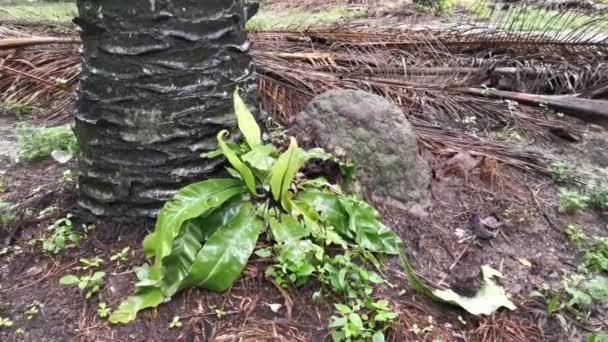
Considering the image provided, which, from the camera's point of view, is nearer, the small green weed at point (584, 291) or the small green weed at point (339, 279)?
the small green weed at point (339, 279)

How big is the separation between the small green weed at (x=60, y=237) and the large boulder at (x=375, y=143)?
1.06 m

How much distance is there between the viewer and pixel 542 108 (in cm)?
340

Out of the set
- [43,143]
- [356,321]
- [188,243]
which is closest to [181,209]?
[188,243]

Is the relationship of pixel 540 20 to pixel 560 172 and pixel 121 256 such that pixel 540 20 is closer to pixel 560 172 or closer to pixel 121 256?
pixel 560 172

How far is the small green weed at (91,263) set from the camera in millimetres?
1763

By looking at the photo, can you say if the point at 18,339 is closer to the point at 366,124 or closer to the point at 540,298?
the point at 366,124

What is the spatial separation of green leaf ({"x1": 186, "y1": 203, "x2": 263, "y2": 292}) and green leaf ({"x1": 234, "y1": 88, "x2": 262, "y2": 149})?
0.30 m

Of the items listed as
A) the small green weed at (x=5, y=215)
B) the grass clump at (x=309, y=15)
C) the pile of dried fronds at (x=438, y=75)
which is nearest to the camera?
the small green weed at (x=5, y=215)

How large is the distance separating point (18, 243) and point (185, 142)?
759 millimetres

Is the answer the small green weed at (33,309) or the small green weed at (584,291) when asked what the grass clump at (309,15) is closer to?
the small green weed at (584,291)

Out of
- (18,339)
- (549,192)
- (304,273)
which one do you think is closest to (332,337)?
(304,273)

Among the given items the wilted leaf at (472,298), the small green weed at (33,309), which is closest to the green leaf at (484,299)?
the wilted leaf at (472,298)

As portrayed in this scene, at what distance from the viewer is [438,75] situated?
3654mm

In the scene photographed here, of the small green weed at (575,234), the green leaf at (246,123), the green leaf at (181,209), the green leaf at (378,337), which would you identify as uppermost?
the green leaf at (246,123)
